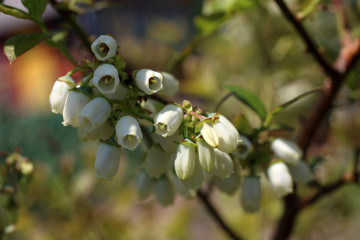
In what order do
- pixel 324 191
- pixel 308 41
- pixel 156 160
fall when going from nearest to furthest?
pixel 156 160 < pixel 308 41 < pixel 324 191

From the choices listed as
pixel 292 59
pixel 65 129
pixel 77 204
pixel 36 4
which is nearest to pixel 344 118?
pixel 292 59

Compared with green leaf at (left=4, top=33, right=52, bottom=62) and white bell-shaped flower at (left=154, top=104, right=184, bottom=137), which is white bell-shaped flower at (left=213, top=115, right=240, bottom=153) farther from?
green leaf at (left=4, top=33, right=52, bottom=62)

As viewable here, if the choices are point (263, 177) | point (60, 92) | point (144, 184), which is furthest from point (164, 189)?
point (263, 177)

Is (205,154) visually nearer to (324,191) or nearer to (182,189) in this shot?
(182,189)

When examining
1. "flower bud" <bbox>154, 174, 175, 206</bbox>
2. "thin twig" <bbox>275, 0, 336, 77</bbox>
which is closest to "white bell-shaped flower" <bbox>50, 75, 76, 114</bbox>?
"flower bud" <bbox>154, 174, 175, 206</bbox>

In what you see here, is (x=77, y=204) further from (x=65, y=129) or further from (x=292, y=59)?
(x=65, y=129)

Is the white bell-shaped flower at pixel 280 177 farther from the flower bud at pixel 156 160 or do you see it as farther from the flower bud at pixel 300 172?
the flower bud at pixel 156 160
